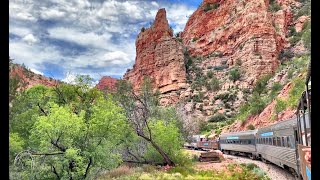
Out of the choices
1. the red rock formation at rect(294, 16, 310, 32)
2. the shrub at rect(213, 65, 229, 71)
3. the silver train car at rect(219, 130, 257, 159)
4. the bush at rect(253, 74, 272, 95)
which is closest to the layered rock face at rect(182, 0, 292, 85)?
the shrub at rect(213, 65, 229, 71)

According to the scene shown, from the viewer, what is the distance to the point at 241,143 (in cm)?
2872

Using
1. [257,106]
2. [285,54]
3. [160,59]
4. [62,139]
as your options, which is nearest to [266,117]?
[257,106]

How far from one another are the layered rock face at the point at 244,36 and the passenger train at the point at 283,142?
2960cm

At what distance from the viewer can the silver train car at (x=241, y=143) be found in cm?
2541

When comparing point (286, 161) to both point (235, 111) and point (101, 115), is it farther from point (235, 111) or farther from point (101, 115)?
point (235, 111)

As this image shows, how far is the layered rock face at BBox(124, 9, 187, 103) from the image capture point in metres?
76.9

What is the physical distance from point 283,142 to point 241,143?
15.1 m

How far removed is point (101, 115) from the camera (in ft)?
56.8

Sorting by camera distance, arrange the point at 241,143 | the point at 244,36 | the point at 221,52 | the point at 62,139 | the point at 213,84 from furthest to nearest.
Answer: the point at 221,52
the point at 244,36
the point at 213,84
the point at 241,143
the point at 62,139

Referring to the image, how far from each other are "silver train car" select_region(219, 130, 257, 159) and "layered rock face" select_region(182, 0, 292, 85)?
29492 millimetres

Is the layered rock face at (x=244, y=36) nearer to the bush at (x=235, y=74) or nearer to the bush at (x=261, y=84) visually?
the bush at (x=235, y=74)

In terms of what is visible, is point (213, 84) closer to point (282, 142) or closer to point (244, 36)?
point (244, 36)
